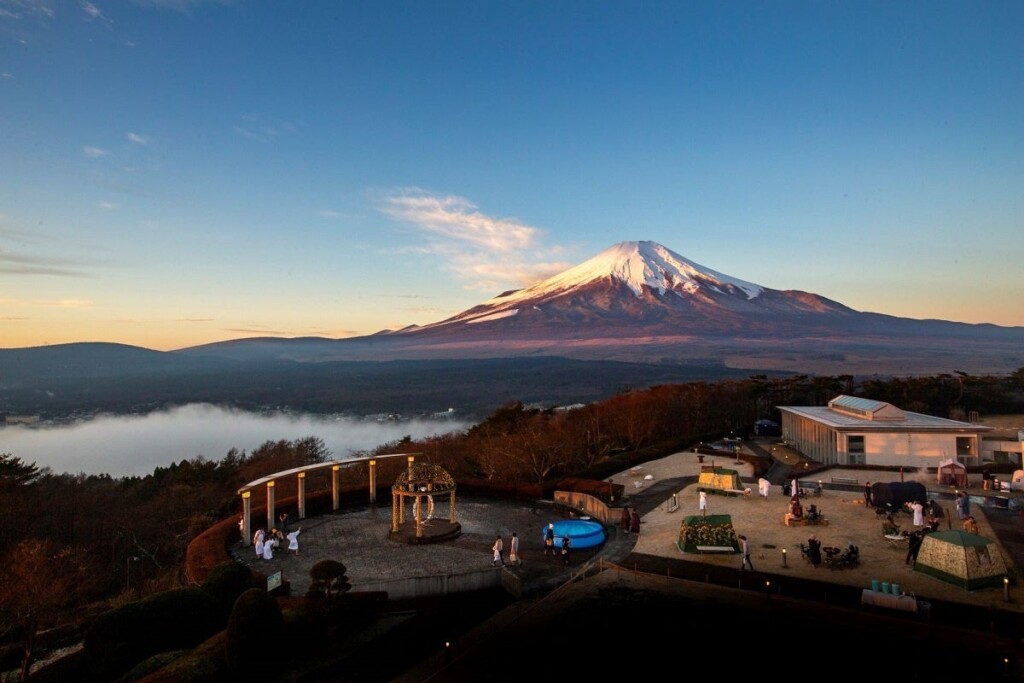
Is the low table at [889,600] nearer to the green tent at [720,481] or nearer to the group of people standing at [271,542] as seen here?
the green tent at [720,481]

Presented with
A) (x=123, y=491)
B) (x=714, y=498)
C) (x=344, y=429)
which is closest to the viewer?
(x=714, y=498)

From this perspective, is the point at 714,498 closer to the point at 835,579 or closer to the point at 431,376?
the point at 835,579

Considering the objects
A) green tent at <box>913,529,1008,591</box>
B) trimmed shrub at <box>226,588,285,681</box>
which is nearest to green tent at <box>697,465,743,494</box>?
green tent at <box>913,529,1008,591</box>

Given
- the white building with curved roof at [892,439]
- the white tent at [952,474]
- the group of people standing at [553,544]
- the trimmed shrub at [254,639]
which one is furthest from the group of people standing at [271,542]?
the white tent at [952,474]

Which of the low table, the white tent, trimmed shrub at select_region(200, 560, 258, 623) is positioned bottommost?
the white tent

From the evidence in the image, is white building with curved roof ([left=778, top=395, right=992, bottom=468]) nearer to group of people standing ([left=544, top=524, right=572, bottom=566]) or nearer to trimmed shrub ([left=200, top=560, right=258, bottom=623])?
group of people standing ([left=544, top=524, right=572, bottom=566])

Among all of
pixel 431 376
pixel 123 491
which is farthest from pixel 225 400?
pixel 123 491
